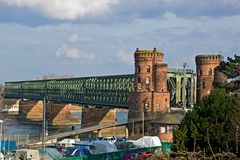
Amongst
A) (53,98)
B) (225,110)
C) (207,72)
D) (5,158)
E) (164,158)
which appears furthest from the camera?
(53,98)

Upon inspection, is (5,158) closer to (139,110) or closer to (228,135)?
(228,135)

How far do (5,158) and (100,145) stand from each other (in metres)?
10.2

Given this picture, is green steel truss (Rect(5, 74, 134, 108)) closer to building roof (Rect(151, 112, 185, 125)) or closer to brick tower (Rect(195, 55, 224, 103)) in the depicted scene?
brick tower (Rect(195, 55, 224, 103))

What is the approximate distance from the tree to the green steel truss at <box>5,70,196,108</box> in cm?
5903

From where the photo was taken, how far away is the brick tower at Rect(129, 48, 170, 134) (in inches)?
3155

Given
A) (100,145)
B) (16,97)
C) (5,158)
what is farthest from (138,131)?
(16,97)

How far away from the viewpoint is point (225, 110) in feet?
98.6

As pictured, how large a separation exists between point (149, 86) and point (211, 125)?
173 ft

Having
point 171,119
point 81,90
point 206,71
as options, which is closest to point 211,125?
point 171,119

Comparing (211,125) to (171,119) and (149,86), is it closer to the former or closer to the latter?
(171,119)

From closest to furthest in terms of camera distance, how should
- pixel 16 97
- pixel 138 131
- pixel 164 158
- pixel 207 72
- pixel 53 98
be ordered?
pixel 164 158, pixel 138 131, pixel 207 72, pixel 53 98, pixel 16 97

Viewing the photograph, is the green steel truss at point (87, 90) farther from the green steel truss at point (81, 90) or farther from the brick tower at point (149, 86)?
the brick tower at point (149, 86)

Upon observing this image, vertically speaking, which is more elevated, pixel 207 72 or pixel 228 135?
pixel 207 72

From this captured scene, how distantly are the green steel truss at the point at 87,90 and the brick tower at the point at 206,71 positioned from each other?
13663 mm
